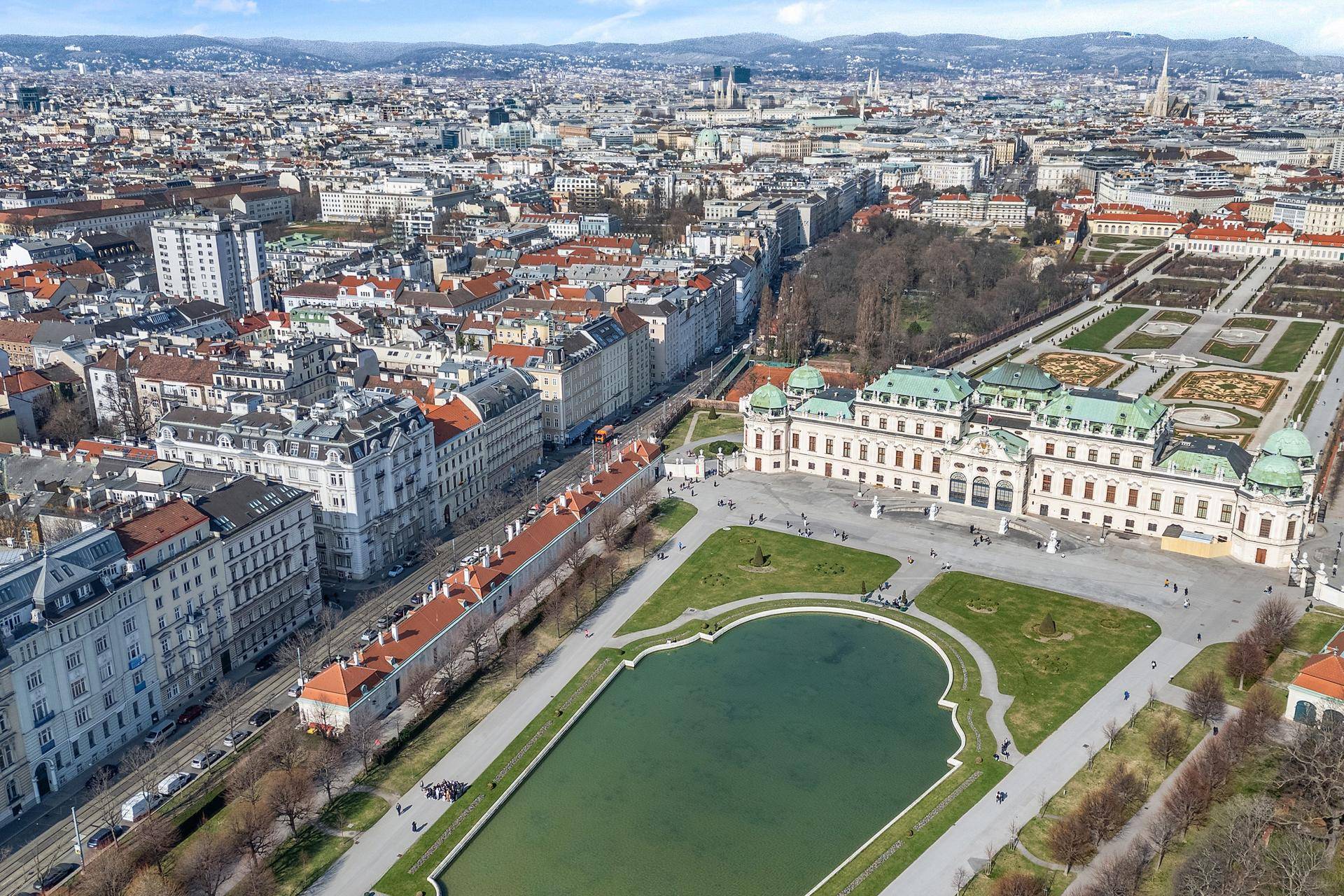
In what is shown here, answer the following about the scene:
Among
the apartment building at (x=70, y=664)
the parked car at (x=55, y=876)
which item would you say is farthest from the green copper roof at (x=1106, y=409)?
the parked car at (x=55, y=876)

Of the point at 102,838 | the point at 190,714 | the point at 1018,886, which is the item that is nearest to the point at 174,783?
the point at 102,838

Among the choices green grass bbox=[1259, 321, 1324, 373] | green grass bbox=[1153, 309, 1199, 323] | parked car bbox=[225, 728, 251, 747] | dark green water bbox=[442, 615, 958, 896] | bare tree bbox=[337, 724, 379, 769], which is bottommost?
dark green water bbox=[442, 615, 958, 896]

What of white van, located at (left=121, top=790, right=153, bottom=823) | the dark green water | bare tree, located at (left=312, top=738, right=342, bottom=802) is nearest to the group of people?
the dark green water

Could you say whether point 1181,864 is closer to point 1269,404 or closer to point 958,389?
point 958,389

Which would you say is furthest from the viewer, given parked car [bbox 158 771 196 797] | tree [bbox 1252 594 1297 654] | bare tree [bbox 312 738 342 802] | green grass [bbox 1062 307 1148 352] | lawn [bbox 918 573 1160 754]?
green grass [bbox 1062 307 1148 352]

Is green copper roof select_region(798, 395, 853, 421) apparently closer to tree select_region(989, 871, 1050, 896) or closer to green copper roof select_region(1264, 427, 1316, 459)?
green copper roof select_region(1264, 427, 1316, 459)

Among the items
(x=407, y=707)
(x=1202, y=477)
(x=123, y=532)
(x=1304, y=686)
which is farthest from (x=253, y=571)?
Result: (x=1202, y=477)
